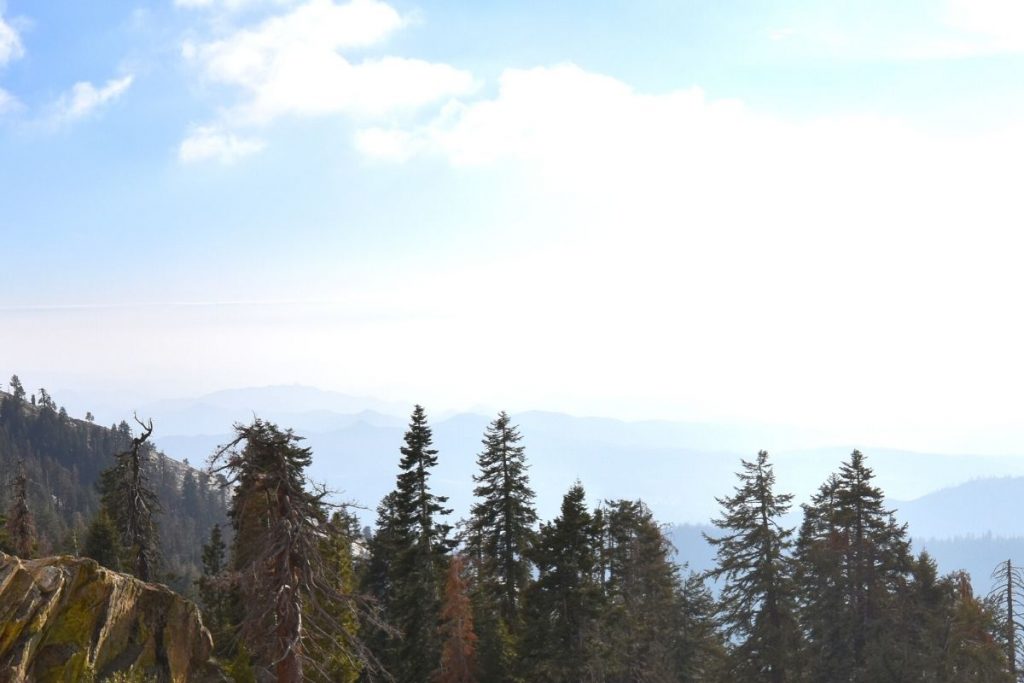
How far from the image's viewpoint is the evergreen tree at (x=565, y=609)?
32500 millimetres

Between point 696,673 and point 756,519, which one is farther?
point 696,673

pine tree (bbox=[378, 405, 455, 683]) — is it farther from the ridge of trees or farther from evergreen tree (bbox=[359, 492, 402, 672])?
evergreen tree (bbox=[359, 492, 402, 672])

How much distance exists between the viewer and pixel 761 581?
43156mm

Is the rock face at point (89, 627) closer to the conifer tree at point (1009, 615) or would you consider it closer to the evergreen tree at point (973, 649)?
the evergreen tree at point (973, 649)

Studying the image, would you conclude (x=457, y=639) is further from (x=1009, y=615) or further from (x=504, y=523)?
(x=1009, y=615)

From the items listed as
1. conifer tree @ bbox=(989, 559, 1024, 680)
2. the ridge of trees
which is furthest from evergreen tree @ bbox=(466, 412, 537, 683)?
conifer tree @ bbox=(989, 559, 1024, 680)

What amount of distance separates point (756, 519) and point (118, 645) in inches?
1314

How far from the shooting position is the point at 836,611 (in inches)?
1656

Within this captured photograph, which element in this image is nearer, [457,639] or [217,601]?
[457,639]

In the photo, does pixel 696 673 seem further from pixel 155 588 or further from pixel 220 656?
pixel 155 588

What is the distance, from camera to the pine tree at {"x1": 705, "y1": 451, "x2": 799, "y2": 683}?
4297 centimetres

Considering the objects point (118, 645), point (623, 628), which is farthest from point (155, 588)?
point (623, 628)

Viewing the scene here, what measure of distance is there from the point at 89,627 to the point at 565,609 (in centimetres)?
1870

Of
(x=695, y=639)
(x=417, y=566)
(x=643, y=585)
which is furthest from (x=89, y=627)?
(x=695, y=639)
